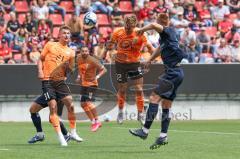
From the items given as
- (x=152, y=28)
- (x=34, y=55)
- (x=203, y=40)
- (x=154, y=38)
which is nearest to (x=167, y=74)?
(x=152, y=28)

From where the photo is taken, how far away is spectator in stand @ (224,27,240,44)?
2784 centimetres

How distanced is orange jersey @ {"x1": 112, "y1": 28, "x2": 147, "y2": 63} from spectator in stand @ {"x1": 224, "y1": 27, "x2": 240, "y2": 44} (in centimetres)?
859

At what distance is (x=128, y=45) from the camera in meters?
19.6

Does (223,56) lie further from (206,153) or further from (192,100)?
(206,153)

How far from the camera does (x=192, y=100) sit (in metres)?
25.0

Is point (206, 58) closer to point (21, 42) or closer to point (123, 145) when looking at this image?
point (21, 42)

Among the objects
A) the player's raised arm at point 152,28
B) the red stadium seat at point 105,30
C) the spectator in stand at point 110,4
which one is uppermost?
the player's raised arm at point 152,28

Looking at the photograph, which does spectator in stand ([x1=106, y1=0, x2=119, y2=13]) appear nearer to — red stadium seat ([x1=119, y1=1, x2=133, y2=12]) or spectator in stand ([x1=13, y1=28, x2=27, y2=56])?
red stadium seat ([x1=119, y1=1, x2=133, y2=12])

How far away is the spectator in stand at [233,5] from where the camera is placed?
A: 30703 millimetres

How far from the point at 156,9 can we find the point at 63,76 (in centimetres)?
1414

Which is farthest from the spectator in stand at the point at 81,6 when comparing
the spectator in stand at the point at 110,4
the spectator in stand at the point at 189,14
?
the spectator in stand at the point at 189,14

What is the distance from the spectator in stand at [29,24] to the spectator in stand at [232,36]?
6.74 m

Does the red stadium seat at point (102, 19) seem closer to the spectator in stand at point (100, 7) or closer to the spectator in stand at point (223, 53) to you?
the spectator in stand at point (100, 7)

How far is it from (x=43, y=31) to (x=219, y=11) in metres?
7.24
